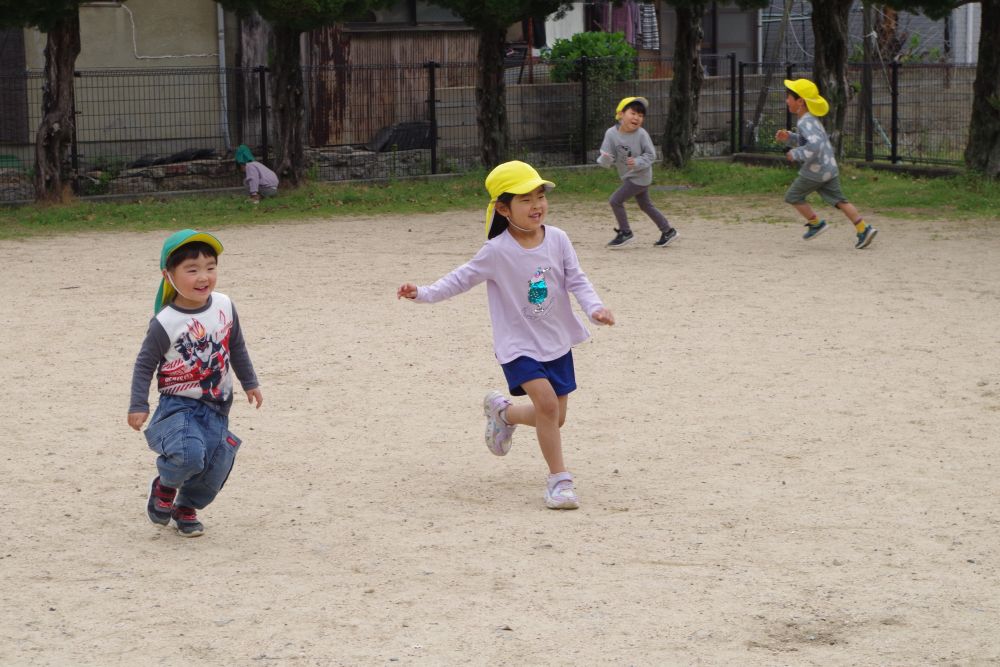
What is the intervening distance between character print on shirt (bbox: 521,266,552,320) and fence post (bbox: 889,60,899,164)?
15.8 m

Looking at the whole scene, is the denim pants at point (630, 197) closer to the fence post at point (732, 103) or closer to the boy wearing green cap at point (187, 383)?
the boy wearing green cap at point (187, 383)

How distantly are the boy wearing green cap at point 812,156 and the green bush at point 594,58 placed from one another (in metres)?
9.85

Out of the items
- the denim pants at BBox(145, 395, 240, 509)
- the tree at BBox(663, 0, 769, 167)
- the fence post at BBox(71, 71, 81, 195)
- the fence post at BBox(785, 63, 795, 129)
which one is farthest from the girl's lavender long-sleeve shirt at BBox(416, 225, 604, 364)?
the fence post at BBox(785, 63, 795, 129)

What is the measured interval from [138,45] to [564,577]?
1800cm

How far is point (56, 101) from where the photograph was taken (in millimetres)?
17375

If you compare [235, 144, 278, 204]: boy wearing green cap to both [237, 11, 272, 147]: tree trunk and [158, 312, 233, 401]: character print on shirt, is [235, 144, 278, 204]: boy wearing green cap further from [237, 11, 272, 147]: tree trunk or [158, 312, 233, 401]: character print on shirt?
[158, 312, 233, 401]: character print on shirt

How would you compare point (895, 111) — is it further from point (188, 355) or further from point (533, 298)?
point (188, 355)

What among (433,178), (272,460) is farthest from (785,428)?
(433,178)

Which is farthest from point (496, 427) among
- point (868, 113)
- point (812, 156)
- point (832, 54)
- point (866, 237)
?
point (868, 113)

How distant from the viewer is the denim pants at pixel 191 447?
17.5 ft

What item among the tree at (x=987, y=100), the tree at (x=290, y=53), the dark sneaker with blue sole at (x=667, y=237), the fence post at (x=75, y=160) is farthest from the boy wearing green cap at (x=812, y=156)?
the fence post at (x=75, y=160)

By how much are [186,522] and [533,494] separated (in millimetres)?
1507

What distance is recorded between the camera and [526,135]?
2284 centimetres

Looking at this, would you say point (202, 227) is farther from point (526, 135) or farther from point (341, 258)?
point (526, 135)
